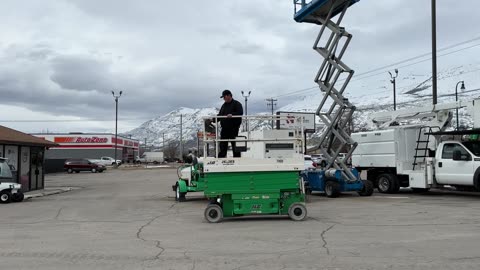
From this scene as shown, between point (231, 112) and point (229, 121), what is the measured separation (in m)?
0.33

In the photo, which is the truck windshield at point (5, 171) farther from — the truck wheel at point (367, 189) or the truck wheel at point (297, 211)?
the truck wheel at point (367, 189)

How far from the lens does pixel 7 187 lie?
768 inches

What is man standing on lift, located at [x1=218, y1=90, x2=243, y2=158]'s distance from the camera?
12.2m

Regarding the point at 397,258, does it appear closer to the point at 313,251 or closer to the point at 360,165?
the point at 313,251

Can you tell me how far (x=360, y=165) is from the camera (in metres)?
22.0

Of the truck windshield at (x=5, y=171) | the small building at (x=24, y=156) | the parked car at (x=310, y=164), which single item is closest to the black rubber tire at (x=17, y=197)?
the truck windshield at (x=5, y=171)

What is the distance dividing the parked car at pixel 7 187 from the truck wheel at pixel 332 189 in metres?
12.4

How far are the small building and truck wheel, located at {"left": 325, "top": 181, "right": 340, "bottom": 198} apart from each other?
14.6 meters

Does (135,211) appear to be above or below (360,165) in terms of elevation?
below

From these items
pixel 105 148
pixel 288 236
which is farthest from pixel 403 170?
pixel 105 148

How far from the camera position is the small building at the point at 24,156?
2436cm

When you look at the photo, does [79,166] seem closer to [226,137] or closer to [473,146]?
[473,146]

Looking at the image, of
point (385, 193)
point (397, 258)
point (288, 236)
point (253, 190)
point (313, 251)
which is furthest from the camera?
point (385, 193)

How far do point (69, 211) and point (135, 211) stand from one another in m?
2.25
